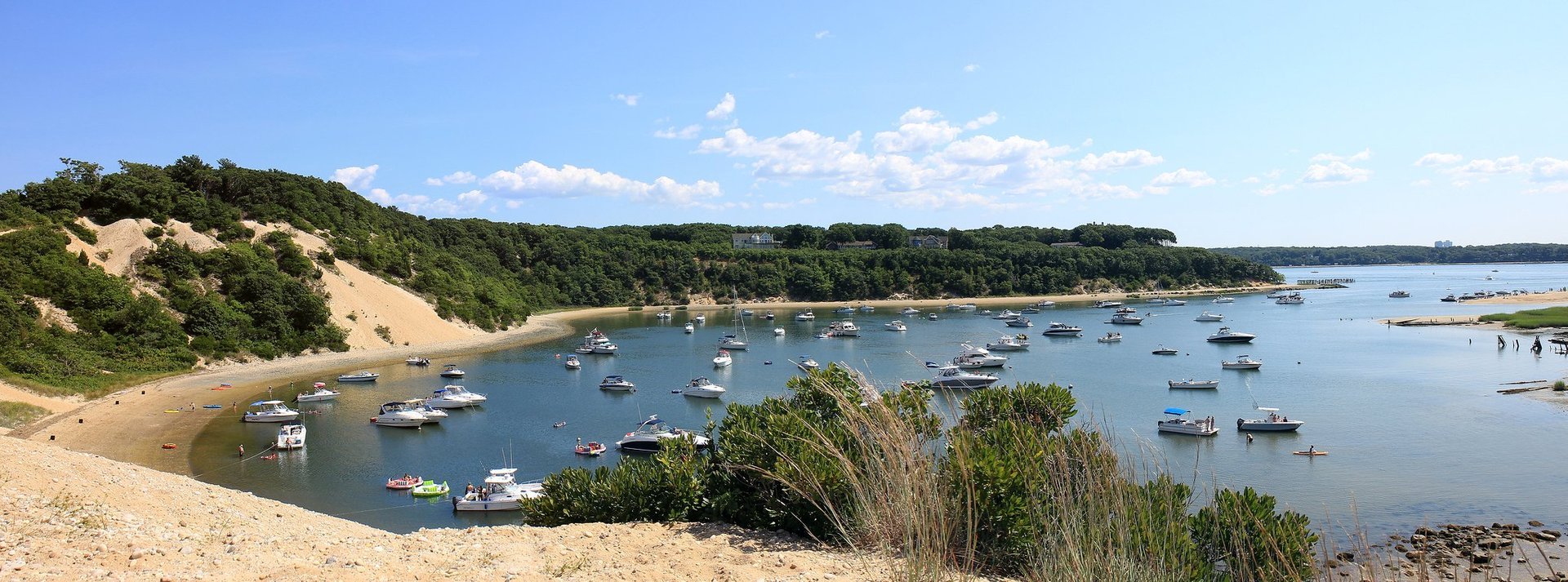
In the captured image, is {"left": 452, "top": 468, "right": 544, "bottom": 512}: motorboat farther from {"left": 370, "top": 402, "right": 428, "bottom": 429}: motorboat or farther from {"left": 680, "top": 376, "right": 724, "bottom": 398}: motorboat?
{"left": 680, "top": 376, "right": 724, "bottom": 398}: motorboat

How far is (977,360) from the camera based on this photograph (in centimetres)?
6169

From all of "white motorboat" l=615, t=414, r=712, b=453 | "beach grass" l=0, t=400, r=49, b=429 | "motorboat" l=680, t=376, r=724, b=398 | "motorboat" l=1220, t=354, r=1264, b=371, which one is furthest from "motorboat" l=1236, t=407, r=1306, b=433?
"beach grass" l=0, t=400, r=49, b=429

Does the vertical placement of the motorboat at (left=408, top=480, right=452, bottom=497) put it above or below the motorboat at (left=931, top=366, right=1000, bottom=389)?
below

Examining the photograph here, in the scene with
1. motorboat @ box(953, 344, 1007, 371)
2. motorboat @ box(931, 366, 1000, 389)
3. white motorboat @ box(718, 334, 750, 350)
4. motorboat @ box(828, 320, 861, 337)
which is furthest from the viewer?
motorboat @ box(828, 320, 861, 337)

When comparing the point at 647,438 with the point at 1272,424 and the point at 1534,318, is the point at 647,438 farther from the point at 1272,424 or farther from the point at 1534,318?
the point at 1534,318

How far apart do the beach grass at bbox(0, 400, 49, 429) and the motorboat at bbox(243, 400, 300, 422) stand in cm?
758

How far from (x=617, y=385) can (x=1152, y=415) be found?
29177mm

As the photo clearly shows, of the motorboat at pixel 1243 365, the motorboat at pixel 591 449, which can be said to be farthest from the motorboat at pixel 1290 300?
the motorboat at pixel 591 449

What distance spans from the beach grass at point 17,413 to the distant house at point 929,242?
14515 cm

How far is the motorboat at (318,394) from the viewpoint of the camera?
4662cm

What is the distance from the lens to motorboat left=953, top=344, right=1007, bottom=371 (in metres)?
60.7

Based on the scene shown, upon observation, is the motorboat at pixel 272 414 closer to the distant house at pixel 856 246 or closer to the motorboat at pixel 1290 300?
the motorboat at pixel 1290 300

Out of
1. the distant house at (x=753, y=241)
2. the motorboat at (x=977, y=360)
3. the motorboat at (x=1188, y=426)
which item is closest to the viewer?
the motorboat at (x=1188, y=426)

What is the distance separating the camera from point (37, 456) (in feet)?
62.0
